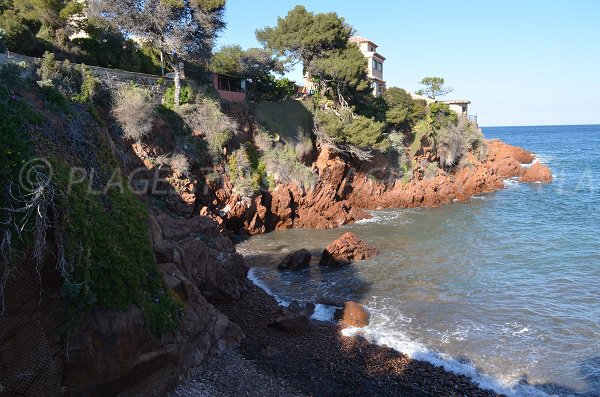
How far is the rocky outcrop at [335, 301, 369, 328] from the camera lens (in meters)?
14.0

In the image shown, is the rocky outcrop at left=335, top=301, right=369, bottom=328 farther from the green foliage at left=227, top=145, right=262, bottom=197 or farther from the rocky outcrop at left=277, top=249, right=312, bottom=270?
the green foliage at left=227, top=145, right=262, bottom=197

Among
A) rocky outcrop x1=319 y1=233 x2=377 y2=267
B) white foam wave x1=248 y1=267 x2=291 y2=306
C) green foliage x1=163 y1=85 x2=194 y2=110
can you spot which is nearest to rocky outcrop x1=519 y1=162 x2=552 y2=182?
rocky outcrop x1=319 y1=233 x2=377 y2=267

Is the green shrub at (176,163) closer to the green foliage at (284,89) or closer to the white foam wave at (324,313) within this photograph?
the white foam wave at (324,313)

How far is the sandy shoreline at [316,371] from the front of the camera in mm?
9938

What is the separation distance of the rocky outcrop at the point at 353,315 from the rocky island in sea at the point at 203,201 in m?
0.10

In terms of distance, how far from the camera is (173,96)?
974 inches

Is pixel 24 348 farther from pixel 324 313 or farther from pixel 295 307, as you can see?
pixel 324 313

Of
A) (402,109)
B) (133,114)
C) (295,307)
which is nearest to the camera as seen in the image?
(295,307)

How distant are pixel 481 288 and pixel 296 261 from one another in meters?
7.46

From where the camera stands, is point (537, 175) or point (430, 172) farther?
point (537, 175)

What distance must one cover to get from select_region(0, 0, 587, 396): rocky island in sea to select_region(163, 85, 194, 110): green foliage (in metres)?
0.08

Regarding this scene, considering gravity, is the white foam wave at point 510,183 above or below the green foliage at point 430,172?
below

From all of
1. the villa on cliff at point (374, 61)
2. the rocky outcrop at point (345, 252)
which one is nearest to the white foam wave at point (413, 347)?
the rocky outcrop at point (345, 252)

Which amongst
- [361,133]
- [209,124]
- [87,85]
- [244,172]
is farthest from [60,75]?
[361,133]
